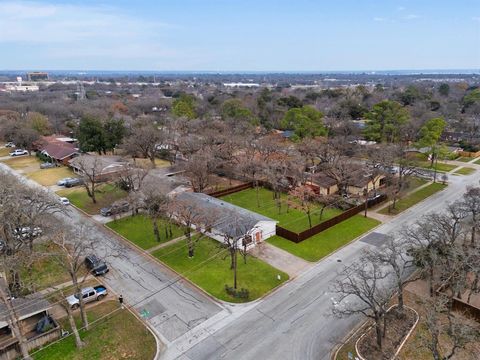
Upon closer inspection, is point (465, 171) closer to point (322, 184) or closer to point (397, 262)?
point (322, 184)

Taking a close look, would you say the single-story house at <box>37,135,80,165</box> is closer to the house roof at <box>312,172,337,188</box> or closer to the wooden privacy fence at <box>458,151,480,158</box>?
the house roof at <box>312,172,337,188</box>

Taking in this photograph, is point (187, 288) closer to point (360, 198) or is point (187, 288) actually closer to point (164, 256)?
point (164, 256)

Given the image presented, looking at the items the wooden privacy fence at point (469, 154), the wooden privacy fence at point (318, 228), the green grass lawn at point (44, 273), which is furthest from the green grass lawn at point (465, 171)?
the green grass lawn at point (44, 273)

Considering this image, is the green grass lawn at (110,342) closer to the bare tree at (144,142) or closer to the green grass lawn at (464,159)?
the bare tree at (144,142)

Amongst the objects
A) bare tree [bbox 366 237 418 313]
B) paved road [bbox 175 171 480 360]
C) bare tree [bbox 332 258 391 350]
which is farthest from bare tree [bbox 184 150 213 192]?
bare tree [bbox 366 237 418 313]

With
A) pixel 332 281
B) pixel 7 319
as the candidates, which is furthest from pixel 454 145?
pixel 7 319

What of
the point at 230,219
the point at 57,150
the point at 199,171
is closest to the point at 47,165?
the point at 57,150
